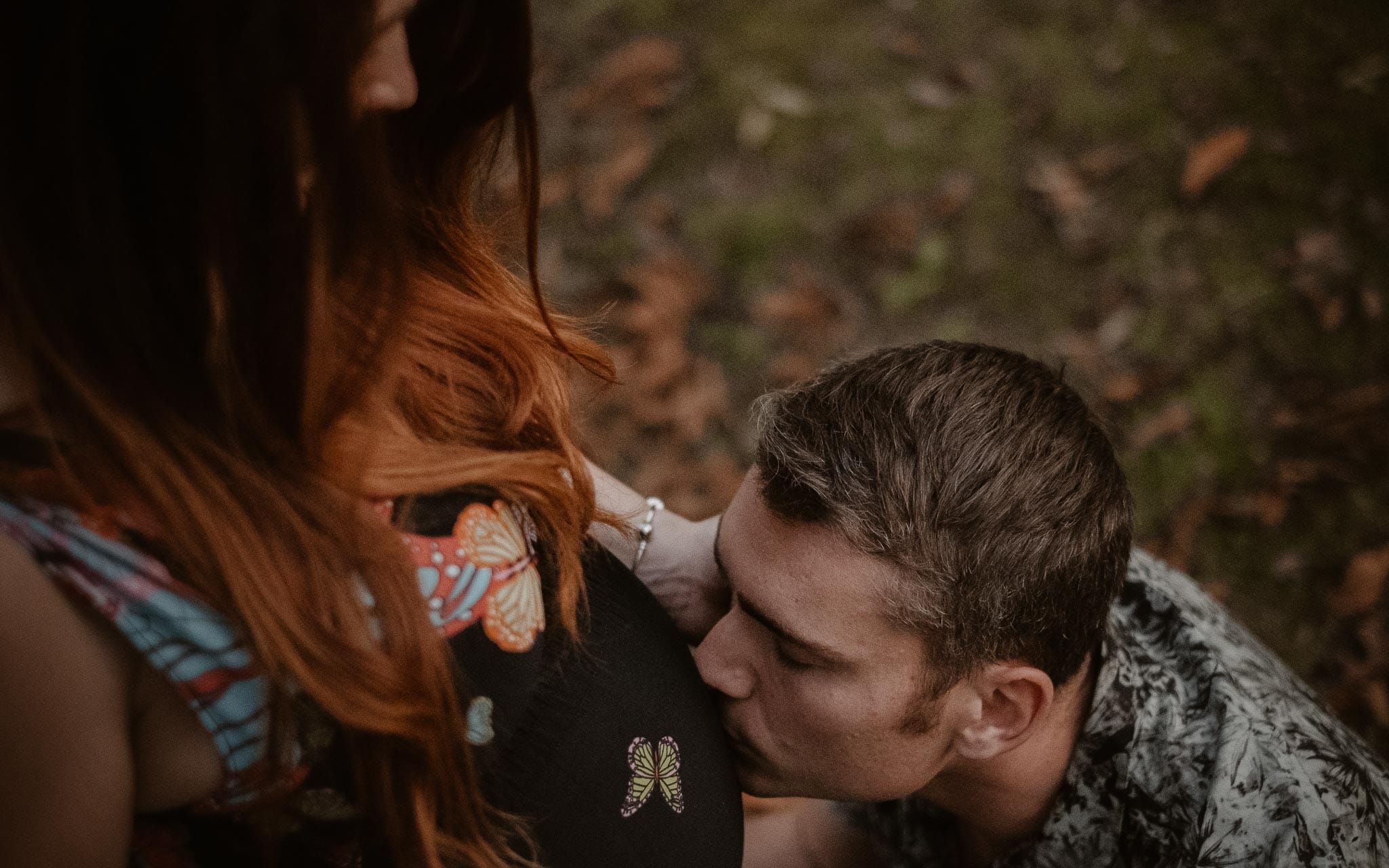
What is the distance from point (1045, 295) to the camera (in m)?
3.65

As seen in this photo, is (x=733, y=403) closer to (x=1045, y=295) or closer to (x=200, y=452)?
(x=1045, y=295)

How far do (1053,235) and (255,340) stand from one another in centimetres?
335

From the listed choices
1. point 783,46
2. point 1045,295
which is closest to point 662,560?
point 1045,295

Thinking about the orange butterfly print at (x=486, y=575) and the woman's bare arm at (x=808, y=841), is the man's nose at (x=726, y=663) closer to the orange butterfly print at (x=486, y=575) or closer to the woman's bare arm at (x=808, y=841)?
the orange butterfly print at (x=486, y=575)

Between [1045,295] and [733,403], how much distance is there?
1251 millimetres

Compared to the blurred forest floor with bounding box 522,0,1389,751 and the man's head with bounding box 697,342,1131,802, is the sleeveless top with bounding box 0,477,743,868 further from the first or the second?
the blurred forest floor with bounding box 522,0,1389,751

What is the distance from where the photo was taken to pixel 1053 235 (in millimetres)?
3752

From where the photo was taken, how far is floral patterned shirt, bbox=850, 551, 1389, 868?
1590mm

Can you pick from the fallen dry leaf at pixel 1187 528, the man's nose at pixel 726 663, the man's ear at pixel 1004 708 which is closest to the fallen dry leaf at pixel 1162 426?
the fallen dry leaf at pixel 1187 528

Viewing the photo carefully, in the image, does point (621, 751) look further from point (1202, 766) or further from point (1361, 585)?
point (1361, 585)

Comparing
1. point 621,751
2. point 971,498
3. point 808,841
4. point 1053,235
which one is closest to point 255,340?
point 621,751

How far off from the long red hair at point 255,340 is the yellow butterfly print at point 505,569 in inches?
1.6

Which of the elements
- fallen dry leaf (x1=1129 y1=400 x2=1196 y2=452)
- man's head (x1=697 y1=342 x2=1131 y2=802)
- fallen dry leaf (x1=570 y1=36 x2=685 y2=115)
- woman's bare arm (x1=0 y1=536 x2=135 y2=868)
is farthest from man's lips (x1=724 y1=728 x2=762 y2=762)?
fallen dry leaf (x1=570 y1=36 x2=685 y2=115)

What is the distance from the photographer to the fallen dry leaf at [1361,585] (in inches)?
119
